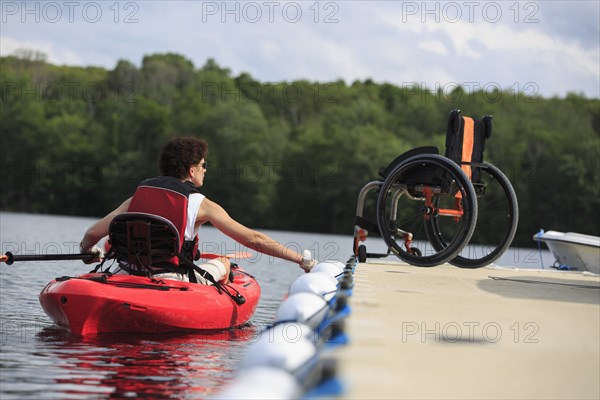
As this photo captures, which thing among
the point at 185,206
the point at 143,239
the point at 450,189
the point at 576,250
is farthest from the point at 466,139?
the point at 576,250

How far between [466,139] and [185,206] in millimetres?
2412

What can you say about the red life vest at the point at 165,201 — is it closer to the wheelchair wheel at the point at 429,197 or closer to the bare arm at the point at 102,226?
the bare arm at the point at 102,226

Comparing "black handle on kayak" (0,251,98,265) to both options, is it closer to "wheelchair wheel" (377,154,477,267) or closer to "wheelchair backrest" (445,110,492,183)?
"wheelchair wheel" (377,154,477,267)

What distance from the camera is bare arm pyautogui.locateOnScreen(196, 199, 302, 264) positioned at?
8.42 m

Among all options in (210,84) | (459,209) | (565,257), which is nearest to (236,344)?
(459,209)

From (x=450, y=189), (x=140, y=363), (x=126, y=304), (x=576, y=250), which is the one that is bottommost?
(x=140, y=363)

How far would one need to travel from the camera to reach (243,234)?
8.41 meters

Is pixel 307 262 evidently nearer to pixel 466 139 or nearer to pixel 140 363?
pixel 466 139

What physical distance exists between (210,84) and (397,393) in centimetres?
7773

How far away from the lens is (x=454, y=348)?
4715 mm

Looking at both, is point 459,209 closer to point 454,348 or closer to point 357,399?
point 454,348

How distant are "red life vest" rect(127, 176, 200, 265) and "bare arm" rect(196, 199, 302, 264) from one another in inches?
8.6

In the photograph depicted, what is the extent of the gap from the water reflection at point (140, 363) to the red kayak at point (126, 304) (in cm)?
10

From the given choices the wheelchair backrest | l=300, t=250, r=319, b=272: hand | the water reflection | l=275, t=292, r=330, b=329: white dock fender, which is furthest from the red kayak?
the wheelchair backrest
